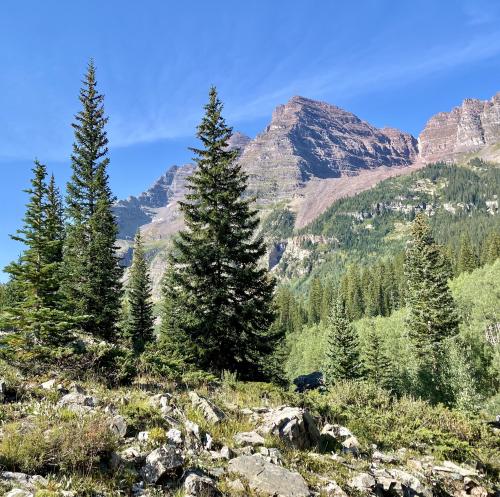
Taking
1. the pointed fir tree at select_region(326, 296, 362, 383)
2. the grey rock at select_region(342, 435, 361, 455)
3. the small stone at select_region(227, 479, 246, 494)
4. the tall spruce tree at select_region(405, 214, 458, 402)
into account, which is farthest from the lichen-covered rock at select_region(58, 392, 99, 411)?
the tall spruce tree at select_region(405, 214, 458, 402)

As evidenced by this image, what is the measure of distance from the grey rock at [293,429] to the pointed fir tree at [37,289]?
24.3 feet

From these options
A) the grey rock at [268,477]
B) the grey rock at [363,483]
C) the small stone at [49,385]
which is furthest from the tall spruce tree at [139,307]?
the grey rock at [363,483]

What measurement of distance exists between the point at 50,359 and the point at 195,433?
19.5 feet

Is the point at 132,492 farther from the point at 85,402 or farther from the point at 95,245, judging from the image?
the point at 95,245

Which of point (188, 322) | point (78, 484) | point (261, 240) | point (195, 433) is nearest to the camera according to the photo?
point (78, 484)

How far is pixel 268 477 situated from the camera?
5.72 metres

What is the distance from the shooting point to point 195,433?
6.91 meters

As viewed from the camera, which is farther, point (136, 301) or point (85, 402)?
point (136, 301)

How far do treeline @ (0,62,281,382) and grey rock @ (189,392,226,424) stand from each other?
274cm

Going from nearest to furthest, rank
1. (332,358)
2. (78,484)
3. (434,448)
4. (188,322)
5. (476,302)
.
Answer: (78,484)
(434,448)
(188,322)
(332,358)
(476,302)

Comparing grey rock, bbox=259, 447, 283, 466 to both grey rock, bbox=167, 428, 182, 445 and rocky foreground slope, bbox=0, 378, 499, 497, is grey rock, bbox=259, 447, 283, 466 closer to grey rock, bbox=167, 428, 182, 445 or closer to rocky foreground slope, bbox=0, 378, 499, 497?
rocky foreground slope, bbox=0, 378, 499, 497

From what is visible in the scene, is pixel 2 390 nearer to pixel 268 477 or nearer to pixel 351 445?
pixel 268 477

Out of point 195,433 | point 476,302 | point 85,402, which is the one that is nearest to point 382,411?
point 195,433

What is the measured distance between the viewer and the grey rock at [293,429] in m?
7.32
